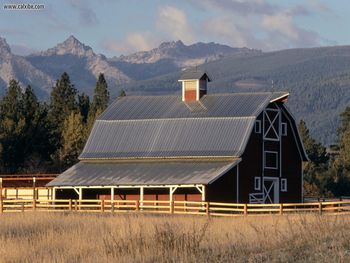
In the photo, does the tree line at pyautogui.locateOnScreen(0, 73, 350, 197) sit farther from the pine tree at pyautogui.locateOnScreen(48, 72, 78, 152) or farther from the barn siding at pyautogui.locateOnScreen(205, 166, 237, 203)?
the barn siding at pyautogui.locateOnScreen(205, 166, 237, 203)

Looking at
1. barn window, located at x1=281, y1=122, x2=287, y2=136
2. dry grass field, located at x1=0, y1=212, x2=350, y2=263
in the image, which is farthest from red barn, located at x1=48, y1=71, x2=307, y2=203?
dry grass field, located at x1=0, y1=212, x2=350, y2=263

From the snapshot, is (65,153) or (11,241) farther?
(65,153)

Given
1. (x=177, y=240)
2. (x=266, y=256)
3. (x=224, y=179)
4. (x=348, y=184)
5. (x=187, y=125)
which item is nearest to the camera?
(x=266, y=256)

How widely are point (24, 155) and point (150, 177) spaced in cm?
2668

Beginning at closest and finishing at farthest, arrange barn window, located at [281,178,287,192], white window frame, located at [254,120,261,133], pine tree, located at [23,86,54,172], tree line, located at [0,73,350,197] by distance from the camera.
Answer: white window frame, located at [254,120,261,133] < barn window, located at [281,178,287,192] < tree line, located at [0,73,350,197] < pine tree, located at [23,86,54,172]

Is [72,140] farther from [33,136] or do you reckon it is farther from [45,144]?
[33,136]

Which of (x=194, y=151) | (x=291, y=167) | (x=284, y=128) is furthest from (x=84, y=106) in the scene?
(x=194, y=151)

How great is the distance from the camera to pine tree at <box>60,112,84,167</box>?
3246 inches

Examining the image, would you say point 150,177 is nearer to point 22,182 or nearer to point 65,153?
point 22,182

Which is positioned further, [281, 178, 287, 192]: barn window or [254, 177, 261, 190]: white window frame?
[281, 178, 287, 192]: barn window

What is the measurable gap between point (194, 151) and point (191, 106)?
485 cm

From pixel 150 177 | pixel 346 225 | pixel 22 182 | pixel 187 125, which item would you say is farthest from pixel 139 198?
pixel 346 225

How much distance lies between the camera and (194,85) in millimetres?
63344

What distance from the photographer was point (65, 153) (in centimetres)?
8256
